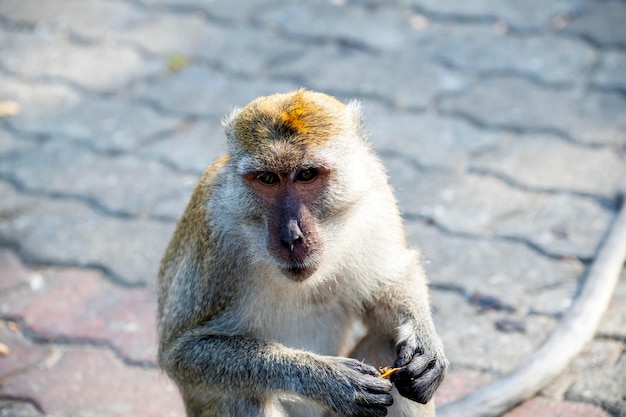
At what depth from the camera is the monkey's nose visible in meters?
3.46

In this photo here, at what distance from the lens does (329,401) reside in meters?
3.54

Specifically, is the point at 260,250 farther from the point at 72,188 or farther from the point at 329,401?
the point at 72,188

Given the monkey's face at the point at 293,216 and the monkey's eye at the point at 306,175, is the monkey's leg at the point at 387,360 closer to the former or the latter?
the monkey's face at the point at 293,216

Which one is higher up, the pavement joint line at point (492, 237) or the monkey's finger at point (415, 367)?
the monkey's finger at point (415, 367)

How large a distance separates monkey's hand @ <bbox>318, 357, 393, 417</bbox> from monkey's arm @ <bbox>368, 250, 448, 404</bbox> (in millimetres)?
125

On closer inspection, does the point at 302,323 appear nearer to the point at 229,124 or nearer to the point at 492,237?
the point at 229,124

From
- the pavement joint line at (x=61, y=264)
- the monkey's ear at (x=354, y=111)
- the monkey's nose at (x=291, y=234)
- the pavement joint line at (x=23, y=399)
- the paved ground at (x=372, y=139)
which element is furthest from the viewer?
the pavement joint line at (x=61, y=264)

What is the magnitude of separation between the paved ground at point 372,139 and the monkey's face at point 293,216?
123 centimetres

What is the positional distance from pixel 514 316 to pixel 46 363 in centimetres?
228

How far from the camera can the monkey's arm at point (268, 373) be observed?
3.50 m

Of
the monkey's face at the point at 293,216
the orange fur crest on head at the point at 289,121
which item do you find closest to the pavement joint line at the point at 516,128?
the orange fur crest on head at the point at 289,121

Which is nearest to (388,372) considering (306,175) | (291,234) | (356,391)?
(356,391)

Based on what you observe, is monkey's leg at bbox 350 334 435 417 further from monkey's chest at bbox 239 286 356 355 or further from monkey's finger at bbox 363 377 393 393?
monkey's finger at bbox 363 377 393 393

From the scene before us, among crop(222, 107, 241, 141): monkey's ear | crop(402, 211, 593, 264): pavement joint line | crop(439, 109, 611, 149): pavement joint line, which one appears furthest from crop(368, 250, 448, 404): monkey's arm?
crop(439, 109, 611, 149): pavement joint line
